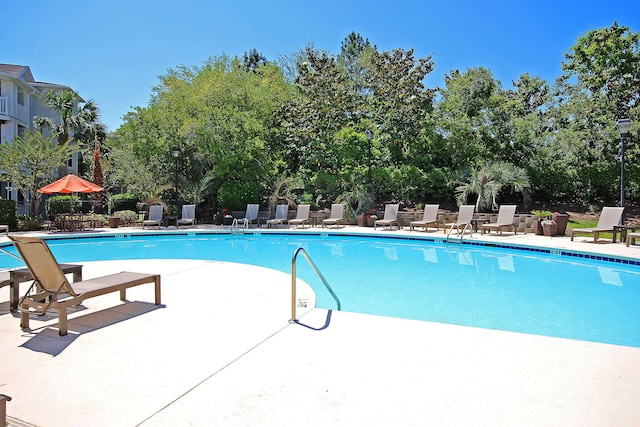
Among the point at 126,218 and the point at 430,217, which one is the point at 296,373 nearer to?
the point at 430,217

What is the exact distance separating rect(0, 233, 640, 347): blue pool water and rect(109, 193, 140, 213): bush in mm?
6637

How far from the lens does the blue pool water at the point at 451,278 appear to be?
545cm

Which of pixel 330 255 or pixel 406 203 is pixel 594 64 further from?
pixel 330 255

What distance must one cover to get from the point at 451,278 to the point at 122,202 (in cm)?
1780

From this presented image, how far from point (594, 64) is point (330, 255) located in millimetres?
15132

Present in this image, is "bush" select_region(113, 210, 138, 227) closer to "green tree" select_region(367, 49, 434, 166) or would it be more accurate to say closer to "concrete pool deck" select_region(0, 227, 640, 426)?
"green tree" select_region(367, 49, 434, 166)

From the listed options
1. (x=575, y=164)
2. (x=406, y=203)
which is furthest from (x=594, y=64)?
(x=406, y=203)

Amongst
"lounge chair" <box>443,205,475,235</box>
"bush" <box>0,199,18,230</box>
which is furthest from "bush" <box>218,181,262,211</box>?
"lounge chair" <box>443,205,475,235</box>

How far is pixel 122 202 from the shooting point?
2069 cm

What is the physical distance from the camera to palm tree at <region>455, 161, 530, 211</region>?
51.7 feet

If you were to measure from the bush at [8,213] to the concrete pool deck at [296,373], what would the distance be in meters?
13.5

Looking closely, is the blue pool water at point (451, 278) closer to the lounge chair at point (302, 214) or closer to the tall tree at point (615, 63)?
the lounge chair at point (302, 214)

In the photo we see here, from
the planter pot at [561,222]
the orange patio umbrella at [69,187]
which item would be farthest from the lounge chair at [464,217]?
the orange patio umbrella at [69,187]

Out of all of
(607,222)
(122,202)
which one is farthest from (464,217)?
(122,202)
